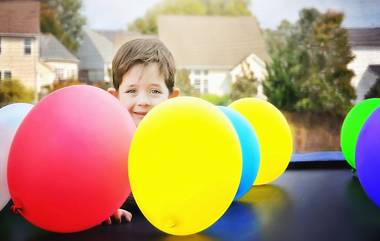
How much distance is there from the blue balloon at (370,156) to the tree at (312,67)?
3.04m

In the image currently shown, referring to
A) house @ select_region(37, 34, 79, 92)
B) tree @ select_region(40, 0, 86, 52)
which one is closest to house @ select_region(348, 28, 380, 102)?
tree @ select_region(40, 0, 86, 52)

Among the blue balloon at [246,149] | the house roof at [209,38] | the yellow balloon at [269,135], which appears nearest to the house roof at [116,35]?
the house roof at [209,38]

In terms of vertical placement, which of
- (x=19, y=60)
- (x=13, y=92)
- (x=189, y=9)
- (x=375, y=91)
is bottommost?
(x=13, y=92)

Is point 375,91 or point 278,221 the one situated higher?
point 375,91

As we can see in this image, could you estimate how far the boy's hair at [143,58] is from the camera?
212 centimetres

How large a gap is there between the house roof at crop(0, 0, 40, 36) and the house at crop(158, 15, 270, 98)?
1.40m

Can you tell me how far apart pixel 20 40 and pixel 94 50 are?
799mm

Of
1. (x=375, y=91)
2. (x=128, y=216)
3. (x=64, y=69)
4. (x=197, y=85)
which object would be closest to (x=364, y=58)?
(x=375, y=91)

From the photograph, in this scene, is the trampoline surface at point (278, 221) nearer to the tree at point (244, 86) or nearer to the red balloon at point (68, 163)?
the red balloon at point (68, 163)

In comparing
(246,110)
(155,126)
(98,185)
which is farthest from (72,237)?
(246,110)

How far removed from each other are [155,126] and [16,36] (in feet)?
11.4

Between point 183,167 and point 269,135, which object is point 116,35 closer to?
point 269,135

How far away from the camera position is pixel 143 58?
2.11m

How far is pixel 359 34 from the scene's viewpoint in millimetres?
4387
